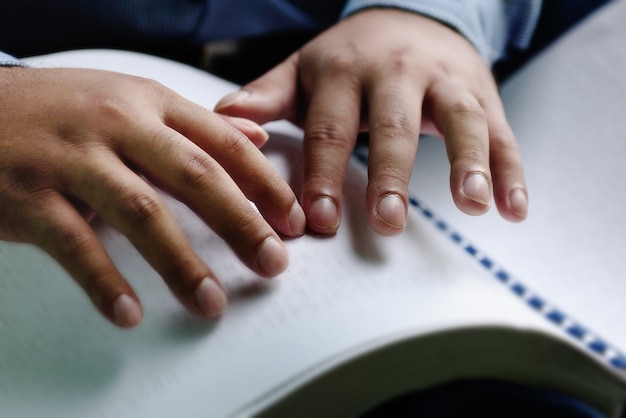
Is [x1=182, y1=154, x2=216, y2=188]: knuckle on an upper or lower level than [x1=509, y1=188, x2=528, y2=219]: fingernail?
upper

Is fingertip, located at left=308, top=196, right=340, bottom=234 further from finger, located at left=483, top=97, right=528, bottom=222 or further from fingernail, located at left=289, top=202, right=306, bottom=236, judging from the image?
finger, located at left=483, top=97, right=528, bottom=222

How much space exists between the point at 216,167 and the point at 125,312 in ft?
0.26

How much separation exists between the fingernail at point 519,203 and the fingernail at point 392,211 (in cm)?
7

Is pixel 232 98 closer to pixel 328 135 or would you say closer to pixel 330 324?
pixel 328 135

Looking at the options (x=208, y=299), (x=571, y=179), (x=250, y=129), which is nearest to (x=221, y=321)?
(x=208, y=299)

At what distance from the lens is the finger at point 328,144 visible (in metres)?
0.30

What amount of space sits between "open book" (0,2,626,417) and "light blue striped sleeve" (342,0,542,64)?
6.3 inches

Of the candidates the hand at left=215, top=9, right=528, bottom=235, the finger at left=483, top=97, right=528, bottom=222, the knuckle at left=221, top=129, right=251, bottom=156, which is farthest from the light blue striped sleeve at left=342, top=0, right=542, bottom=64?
the knuckle at left=221, top=129, right=251, bottom=156

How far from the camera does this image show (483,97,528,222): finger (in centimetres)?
34

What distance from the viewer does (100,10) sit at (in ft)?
1.53

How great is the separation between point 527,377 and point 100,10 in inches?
15.9

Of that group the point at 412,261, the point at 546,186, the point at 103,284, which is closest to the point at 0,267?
the point at 103,284

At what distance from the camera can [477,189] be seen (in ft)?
1.05

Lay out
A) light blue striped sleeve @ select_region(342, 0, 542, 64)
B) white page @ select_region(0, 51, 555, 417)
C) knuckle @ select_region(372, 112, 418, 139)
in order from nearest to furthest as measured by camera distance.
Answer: white page @ select_region(0, 51, 555, 417), knuckle @ select_region(372, 112, 418, 139), light blue striped sleeve @ select_region(342, 0, 542, 64)
